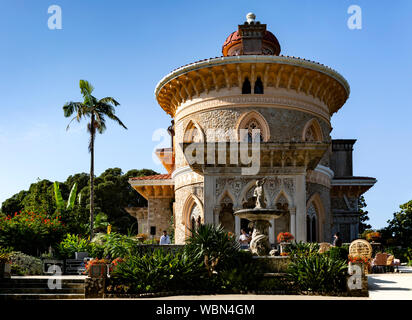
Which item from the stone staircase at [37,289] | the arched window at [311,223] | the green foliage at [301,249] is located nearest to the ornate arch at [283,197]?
the green foliage at [301,249]

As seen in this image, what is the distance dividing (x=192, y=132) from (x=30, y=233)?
33.3 ft

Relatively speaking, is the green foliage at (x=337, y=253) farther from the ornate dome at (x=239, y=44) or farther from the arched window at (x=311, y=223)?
the ornate dome at (x=239, y=44)

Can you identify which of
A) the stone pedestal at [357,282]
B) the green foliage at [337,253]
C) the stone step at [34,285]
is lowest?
the stone step at [34,285]

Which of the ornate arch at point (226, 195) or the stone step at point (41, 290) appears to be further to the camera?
the ornate arch at point (226, 195)

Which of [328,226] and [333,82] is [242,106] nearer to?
[333,82]

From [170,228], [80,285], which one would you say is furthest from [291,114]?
[80,285]

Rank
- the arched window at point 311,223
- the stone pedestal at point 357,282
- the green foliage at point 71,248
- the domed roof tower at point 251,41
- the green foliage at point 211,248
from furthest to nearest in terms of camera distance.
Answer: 1. the domed roof tower at point 251,41
2. the arched window at point 311,223
3. the green foliage at point 71,248
4. the green foliage at point 211,248
5. the stone pedestal at point 357,282

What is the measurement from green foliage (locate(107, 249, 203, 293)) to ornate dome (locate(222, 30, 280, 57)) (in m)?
20.6

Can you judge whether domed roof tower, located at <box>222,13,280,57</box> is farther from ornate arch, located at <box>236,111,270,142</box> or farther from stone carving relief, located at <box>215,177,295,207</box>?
stone carving relief, located at <box>215,177,295,207</box>

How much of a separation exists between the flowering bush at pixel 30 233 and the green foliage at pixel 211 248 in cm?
997

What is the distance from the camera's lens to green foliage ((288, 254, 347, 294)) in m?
12.4

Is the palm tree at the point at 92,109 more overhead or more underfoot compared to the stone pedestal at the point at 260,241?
more overhead

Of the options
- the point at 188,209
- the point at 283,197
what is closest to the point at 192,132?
the point at 188,209

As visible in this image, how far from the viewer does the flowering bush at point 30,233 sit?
20672 millimetres
